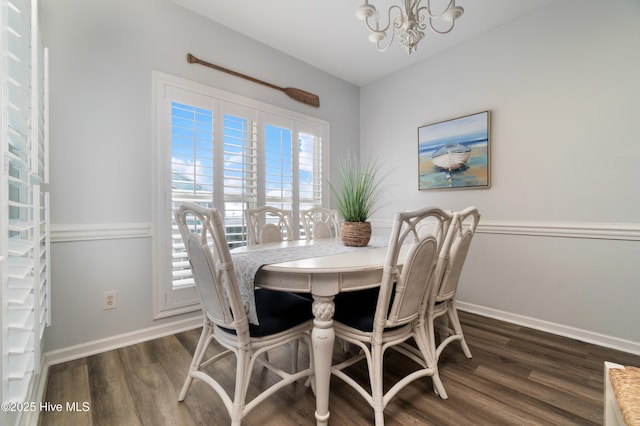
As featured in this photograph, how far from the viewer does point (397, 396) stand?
5.00 ft

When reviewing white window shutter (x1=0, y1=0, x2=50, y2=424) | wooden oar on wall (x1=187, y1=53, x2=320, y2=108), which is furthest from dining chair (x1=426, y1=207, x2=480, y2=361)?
wooden oar on wall (x1=187, y1=53, x2=320, y2=108)

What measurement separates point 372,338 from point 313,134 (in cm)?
265

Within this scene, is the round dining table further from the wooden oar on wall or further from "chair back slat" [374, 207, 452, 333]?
the wooden oar on wall

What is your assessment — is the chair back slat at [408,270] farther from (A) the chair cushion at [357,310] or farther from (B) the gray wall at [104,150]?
(B) the gray wall at [104,150]

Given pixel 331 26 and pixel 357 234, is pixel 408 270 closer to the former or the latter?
pixel 357 234

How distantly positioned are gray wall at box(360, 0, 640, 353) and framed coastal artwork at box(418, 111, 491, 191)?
0.09 m

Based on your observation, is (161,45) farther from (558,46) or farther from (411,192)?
(558,46)

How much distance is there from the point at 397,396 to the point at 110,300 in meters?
2.07

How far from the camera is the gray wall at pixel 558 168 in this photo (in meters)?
2.05

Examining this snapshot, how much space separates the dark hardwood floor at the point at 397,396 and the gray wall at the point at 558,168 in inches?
16.7

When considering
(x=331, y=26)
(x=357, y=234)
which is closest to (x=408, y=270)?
(x=357, y=234)

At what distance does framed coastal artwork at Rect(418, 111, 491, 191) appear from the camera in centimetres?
273

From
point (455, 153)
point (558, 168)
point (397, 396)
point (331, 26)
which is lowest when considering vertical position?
point (397, 396)

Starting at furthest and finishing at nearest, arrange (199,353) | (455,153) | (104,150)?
(455,153)
(104,150)
(199,353)
